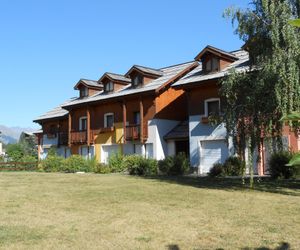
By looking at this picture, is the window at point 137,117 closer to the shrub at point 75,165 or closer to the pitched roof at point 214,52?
the shrub at point 75,165

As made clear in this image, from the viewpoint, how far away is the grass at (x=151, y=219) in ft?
24.9

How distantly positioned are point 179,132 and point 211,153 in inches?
150

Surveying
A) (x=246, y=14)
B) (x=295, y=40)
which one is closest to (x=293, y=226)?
(x=295, y=40)

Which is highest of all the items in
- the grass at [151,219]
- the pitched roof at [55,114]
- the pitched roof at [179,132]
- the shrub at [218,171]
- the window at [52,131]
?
the pitched roof at [55,114]

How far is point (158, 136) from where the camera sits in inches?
1226

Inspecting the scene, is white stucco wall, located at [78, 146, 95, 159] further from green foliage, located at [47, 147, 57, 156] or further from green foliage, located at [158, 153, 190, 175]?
green foliage, located at [158, 153, 190, 175]

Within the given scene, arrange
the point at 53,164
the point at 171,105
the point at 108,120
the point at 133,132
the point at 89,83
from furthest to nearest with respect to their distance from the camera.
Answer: the point at 89,83 < the point at 108,120 < the point at 53,164 < the point at 133,132 < the point at 171,105

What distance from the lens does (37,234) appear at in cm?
833

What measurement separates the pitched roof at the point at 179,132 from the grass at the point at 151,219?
1453 cm

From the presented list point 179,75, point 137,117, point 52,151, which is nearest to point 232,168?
point 179,75

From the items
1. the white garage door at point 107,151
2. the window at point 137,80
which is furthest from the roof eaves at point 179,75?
the white garage door at point 107,151

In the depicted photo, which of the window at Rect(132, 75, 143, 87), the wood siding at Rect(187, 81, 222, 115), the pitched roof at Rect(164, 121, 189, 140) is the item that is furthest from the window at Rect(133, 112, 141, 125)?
the wood siding at Rect(187, 81, 222, 115)

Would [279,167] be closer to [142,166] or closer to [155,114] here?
[142,166]

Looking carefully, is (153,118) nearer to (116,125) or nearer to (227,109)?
(116,125)
